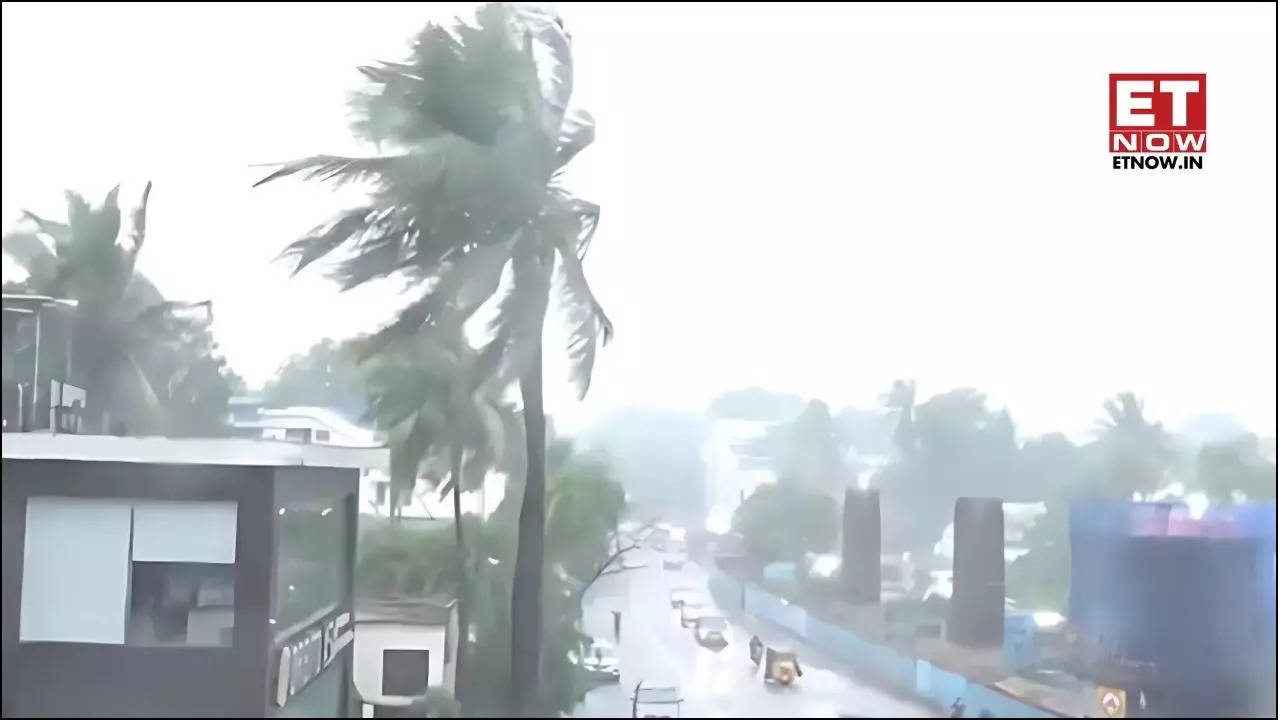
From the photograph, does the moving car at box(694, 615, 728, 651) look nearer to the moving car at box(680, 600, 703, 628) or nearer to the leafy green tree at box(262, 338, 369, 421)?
the moving car at box(680, 600, 703, 628)

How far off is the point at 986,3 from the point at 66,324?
80.0 inches

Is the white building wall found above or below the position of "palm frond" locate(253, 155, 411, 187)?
below

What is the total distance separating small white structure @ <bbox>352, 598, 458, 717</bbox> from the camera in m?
2.18

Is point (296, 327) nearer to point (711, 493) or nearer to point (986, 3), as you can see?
point (711, 493)

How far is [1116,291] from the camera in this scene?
2268mm

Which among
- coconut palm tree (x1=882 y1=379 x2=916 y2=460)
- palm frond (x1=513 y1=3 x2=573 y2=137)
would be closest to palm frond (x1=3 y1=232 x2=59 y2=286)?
palm frond (x1=513 y1=3 x2=573 y2=137)

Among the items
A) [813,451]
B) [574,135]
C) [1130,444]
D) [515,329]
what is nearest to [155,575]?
[515,329]

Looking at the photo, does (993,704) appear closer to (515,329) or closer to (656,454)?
(656,454)

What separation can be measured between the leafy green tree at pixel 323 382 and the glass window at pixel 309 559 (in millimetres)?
199

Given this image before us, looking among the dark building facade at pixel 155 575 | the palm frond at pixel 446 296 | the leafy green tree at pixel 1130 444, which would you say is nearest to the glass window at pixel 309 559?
the dark building facade at pixel 155 575

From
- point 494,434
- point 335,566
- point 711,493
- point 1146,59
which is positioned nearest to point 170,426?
point 335,566

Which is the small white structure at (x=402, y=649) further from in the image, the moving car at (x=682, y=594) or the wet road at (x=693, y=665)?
the moving car at (x=682, y=594)

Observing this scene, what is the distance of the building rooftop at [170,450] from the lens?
6.84 ft

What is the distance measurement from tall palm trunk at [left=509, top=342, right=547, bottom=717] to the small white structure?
13 centimetres
